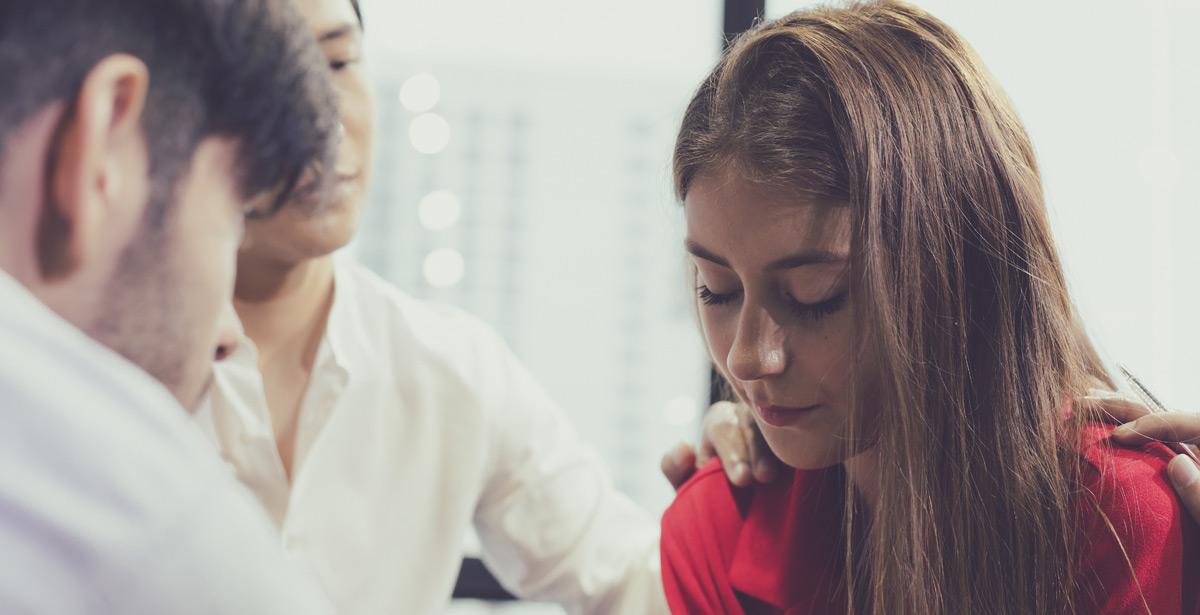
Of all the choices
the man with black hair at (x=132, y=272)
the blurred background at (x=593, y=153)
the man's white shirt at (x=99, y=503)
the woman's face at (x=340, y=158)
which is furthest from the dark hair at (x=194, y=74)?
the blurred background at (x=593, y=153)

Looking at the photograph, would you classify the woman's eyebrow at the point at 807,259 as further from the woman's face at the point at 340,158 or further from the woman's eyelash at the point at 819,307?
the woman's face at the point at 340,158

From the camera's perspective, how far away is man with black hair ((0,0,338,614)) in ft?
1.21

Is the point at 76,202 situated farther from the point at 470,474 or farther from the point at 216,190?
the point at 470,474

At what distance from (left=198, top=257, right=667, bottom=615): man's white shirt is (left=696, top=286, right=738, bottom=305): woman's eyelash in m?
0.41

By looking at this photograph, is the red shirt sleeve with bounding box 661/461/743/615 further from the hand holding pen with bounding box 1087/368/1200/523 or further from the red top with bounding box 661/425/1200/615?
the hand holding pen with bounding box 1087/368/1200/523

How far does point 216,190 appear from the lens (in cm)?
A: 53

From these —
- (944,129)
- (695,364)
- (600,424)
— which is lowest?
(600,424)

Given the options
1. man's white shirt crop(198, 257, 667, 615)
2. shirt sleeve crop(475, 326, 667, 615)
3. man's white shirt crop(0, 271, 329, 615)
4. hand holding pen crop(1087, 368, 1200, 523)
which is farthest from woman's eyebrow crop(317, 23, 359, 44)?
hand holding pen crop(1087, 368, 1200, 523)

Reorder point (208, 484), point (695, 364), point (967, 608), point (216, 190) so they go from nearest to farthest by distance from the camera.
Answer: point (208, 484)
point (216, 190)
point (967, 608)
point (695, 364)

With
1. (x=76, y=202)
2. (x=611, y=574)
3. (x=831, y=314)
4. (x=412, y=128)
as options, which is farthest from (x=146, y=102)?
(x=412, y=128)

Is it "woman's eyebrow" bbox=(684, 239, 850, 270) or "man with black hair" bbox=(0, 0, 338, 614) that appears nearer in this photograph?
"man with black hair" bbox=(0, 0, 338, 614)

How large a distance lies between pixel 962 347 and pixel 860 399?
0.09 meters

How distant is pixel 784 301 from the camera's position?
2.58 ft

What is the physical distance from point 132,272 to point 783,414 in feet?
1.76
